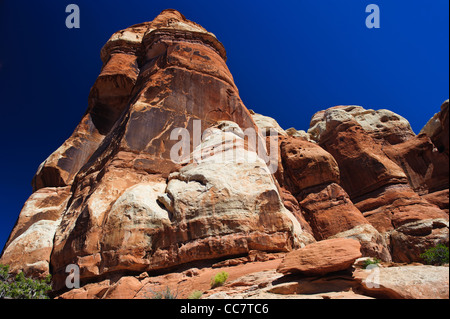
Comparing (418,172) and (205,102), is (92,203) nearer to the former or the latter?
(205,102)

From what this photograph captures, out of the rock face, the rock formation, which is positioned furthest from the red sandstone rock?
the rock face

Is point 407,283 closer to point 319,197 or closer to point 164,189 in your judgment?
point 164,189

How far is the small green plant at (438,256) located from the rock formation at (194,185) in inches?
7.1

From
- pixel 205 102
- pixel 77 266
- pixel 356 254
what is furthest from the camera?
pixel 205 102

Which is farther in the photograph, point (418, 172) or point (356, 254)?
point (418, 172)

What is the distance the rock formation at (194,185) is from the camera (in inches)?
304

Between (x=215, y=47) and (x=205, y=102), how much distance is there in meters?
5.64

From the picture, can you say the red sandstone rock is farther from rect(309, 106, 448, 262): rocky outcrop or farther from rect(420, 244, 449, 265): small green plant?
rect(309, 106, 448, 262): rocky outcrop

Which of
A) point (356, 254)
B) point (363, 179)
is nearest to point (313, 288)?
point (356, 254)

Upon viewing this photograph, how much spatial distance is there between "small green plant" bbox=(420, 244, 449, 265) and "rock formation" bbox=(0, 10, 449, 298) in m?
0.18

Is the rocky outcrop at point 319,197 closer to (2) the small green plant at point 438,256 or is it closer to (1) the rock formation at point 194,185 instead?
(1) the rock formation at point 194,185

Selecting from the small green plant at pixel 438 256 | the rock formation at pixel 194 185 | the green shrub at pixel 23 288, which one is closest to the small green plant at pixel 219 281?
the rock formation at pixel 194 185

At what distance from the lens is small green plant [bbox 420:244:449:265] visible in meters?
3.40
